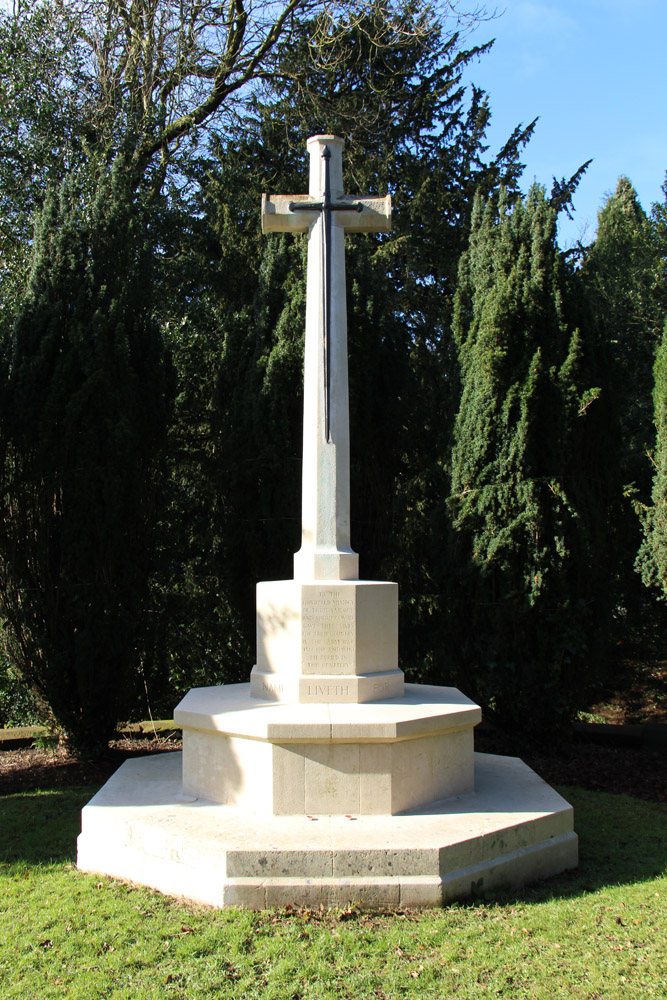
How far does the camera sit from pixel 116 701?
360 inches

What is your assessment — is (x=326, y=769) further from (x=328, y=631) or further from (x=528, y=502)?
(x=528, y=502)

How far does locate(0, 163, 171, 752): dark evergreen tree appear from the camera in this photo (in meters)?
8.89

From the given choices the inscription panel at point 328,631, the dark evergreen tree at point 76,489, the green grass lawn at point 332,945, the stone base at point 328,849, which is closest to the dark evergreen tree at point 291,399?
the dark evergreen tree at point 76,489

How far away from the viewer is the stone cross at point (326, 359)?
6918 millimetres

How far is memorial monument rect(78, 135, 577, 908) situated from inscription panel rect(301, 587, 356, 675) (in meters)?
0.01

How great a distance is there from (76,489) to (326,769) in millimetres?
4641

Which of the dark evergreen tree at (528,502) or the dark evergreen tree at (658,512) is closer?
the dark evergreen tree at (528,502)

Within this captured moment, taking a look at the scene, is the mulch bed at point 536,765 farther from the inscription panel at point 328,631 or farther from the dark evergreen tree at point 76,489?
the inscription panel at point 328,631

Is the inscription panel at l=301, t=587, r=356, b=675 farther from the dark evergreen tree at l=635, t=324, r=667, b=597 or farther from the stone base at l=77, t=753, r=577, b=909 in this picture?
the dark evergreen tree at l=635, t=324, r=667, b=597

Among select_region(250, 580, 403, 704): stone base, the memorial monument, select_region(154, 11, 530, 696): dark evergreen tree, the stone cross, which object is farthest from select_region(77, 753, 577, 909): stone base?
select_region(154, 11, 530, 696): dark evergreen tree

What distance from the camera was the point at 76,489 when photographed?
8.89 meters

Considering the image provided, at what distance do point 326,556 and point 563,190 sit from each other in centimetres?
1122

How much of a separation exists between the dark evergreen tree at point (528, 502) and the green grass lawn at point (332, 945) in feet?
11.3

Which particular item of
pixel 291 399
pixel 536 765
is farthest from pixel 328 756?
pixel 291 399
